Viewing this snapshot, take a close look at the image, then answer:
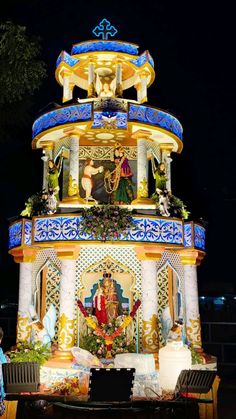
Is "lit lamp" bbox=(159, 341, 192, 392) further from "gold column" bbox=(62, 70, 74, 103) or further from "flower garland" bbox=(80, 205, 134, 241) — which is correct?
"gold column" bbox=(62, 70, 74, 103)

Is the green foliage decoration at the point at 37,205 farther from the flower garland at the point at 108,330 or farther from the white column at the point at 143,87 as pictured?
the white column at the point at 143,87

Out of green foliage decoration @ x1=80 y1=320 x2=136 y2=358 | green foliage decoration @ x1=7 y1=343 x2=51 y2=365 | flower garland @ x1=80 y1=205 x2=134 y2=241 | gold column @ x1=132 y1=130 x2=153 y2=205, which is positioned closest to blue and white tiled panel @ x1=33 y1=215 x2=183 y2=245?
flower garland @ x1=80 y1=205 x2=134 y2=241

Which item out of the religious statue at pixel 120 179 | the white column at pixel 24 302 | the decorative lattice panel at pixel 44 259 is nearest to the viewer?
the white column at pixel 24 302

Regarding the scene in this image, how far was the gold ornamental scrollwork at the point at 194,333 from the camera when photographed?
1562 cm

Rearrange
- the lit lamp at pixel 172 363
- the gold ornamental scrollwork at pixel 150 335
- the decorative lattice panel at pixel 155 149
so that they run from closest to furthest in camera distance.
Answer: the lit lamp at pixel 172 363 < the gold ornamental scrollwork at pixel 150 335 < the decorative lattice panel at pixel 155 149

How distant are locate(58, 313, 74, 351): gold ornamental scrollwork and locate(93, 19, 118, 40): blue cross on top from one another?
10469 millimetres

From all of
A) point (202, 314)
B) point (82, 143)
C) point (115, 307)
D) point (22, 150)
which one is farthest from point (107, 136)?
point (202, 314)

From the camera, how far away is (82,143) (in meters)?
17.9

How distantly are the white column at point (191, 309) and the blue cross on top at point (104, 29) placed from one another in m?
9.05

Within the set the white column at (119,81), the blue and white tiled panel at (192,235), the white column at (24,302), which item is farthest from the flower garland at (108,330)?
the white column at (119,81)

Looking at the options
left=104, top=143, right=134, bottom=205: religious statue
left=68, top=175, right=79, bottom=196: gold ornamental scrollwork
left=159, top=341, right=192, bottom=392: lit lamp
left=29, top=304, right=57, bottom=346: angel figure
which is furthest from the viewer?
left=104, top=143, right=134, bottom=205: religious statue

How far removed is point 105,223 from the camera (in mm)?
14125

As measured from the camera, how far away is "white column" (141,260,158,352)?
46.6ft

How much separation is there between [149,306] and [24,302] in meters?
3.89
